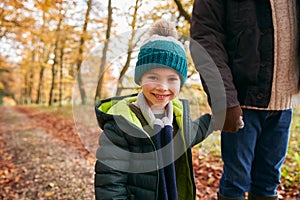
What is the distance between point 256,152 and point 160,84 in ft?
2.79

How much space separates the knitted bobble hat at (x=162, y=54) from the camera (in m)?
1.34

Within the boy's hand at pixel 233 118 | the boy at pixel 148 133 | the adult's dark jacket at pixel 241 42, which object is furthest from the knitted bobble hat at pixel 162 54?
the boy's hand at pixel 233 118

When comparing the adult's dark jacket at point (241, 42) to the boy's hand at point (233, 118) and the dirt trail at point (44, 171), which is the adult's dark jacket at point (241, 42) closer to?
the boy's hand at point (233, 118)

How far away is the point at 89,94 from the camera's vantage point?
166cm

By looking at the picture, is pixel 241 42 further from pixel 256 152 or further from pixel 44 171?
pixel 44 171

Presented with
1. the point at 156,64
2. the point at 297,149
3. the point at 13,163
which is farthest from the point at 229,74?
the point at 13,163

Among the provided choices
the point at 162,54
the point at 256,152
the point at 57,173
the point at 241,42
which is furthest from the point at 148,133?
the point at 57,173

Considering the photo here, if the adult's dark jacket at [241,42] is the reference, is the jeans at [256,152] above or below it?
below

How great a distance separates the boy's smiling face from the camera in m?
1.36

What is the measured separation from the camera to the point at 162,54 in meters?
1.34

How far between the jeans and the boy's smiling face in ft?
1.72

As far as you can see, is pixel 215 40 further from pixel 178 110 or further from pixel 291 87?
pixel 291 87

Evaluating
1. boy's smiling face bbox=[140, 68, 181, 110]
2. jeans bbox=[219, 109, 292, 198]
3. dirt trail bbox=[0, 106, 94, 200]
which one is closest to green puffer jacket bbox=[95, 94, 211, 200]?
boy's smiling face bbox=[140, 68, 181, 110]

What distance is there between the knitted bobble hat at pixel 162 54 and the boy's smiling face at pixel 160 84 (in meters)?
0.02
